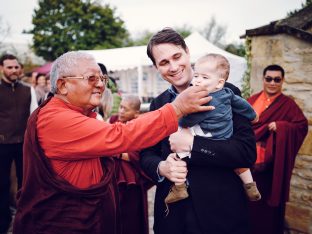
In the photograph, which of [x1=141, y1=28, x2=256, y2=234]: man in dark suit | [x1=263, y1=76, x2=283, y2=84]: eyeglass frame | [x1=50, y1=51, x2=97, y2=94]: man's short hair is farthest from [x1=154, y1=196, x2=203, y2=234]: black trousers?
[x1=263, y1=76, x2=283, y2=84]: eyeglass frame

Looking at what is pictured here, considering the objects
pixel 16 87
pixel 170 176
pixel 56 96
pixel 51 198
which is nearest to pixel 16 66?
pixel 16 87

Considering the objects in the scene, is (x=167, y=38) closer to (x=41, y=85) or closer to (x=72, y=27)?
(x=41, y=85)

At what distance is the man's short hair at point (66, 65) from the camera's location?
1779mm

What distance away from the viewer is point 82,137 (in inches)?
63.9

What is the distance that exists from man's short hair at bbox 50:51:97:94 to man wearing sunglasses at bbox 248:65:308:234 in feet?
8.08

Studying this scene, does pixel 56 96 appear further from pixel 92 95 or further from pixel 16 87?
pixel 16 87

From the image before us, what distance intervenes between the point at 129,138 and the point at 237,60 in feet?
24.5

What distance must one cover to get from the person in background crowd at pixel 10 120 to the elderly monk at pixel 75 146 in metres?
2.92

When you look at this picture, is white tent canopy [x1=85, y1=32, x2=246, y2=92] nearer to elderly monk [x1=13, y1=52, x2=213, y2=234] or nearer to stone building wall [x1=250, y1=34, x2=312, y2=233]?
stone building wall [x1=250, y1=34, x2=312, y2=233]

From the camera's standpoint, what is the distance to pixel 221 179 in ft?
5.72

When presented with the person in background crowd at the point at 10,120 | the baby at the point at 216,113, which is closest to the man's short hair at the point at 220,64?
the baby at the point at 216,113

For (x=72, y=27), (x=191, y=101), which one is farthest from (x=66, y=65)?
(x=72, y=27)

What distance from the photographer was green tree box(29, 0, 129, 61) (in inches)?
1044

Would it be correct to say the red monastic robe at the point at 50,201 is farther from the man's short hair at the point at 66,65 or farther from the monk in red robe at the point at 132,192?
the monk in red robe at the point at 132,192
